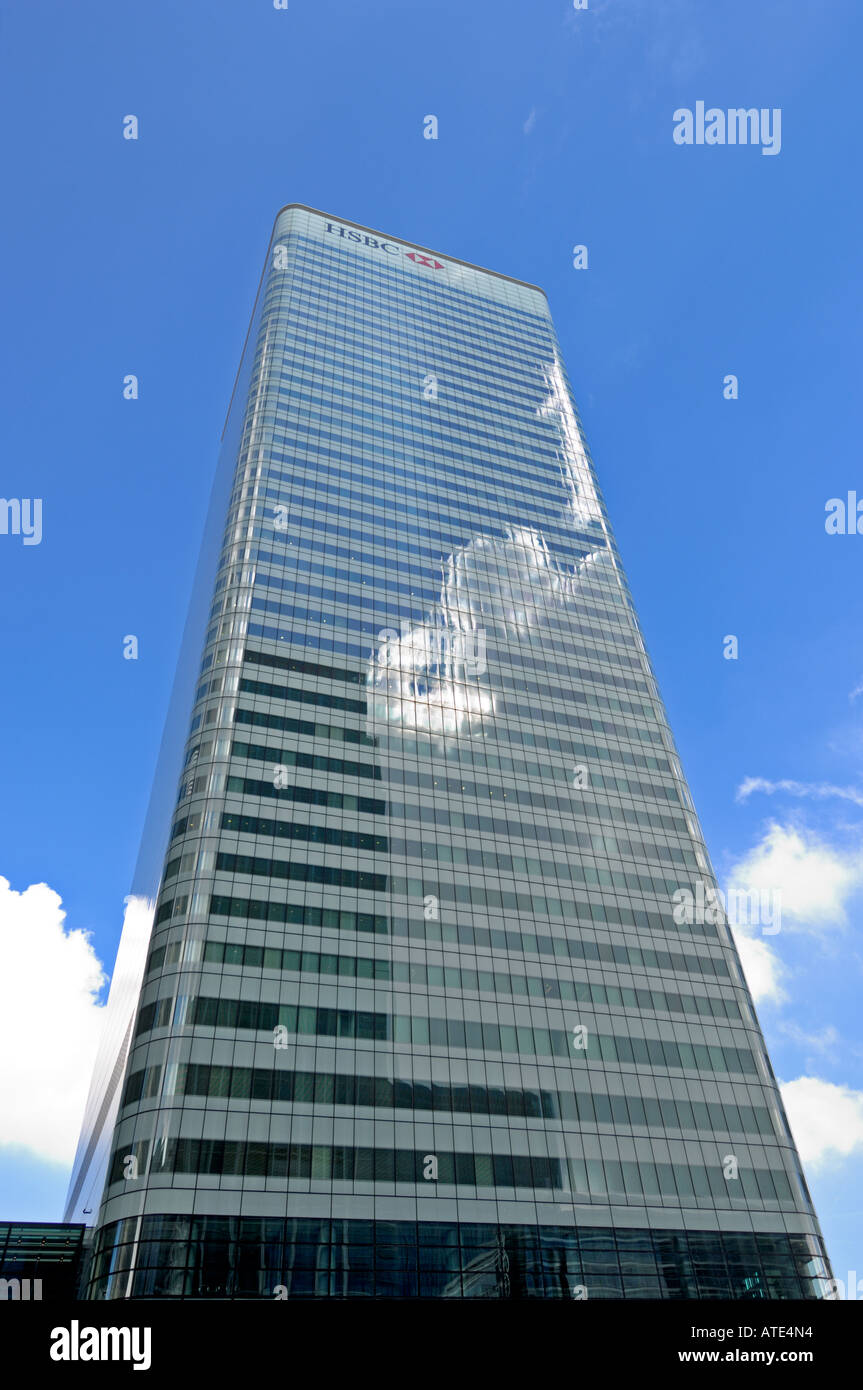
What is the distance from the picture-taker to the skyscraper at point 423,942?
44562 millimetres

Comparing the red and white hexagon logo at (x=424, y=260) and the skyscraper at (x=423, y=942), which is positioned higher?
the red and white hexagon logo at (x=424, y=260)

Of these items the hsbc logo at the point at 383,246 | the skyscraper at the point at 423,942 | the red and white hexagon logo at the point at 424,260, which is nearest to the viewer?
the skyscraper at the point at 423,942

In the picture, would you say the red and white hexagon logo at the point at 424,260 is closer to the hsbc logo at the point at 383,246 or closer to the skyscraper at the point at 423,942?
the hsbc logo at the point at 383,246

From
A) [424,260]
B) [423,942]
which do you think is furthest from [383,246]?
[423,942]

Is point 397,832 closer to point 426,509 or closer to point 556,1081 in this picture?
point 556,1081

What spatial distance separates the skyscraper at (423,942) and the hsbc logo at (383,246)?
1615 inches

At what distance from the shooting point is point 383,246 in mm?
126938

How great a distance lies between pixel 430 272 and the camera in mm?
127250

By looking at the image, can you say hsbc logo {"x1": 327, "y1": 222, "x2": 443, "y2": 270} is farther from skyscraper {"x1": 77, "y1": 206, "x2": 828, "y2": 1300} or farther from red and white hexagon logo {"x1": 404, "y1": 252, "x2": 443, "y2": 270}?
skyscraper {"x1": 77, "y1": 206, "x2": 828, "y2": 1300}

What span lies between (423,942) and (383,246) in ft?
362

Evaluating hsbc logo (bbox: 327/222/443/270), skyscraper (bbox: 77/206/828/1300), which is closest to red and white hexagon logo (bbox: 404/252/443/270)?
hsbc logo (bbox: 327/222/443/270)

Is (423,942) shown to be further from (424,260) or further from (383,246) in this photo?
(424,260)

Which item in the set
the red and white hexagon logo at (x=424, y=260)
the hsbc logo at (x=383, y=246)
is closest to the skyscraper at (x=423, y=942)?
the hsbc logo at (x=383, y=246)
